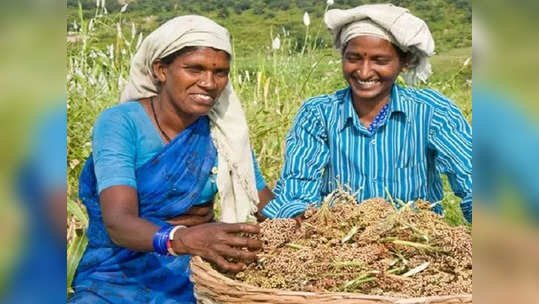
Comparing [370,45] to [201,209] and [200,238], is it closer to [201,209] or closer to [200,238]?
[201,209]

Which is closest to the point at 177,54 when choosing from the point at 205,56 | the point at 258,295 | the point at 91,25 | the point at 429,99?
the point at 205,56

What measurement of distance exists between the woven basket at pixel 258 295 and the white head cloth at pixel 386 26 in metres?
0.99

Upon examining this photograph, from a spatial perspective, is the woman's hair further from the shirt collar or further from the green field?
the green field

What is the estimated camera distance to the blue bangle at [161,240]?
2.15 m

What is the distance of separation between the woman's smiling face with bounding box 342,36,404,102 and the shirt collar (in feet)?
0.23

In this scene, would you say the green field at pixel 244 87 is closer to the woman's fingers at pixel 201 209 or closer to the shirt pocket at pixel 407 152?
the woman's fingers at pixel 201 209

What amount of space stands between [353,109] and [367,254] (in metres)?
0.72

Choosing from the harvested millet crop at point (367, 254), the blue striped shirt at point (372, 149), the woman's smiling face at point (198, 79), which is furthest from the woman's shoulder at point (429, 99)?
the woman's smiling face at point (198, 79)

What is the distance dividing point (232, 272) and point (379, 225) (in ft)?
1.37

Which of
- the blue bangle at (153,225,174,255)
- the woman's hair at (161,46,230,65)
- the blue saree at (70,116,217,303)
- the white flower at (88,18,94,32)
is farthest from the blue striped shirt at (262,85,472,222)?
the white flower at (88,18,94,32)
